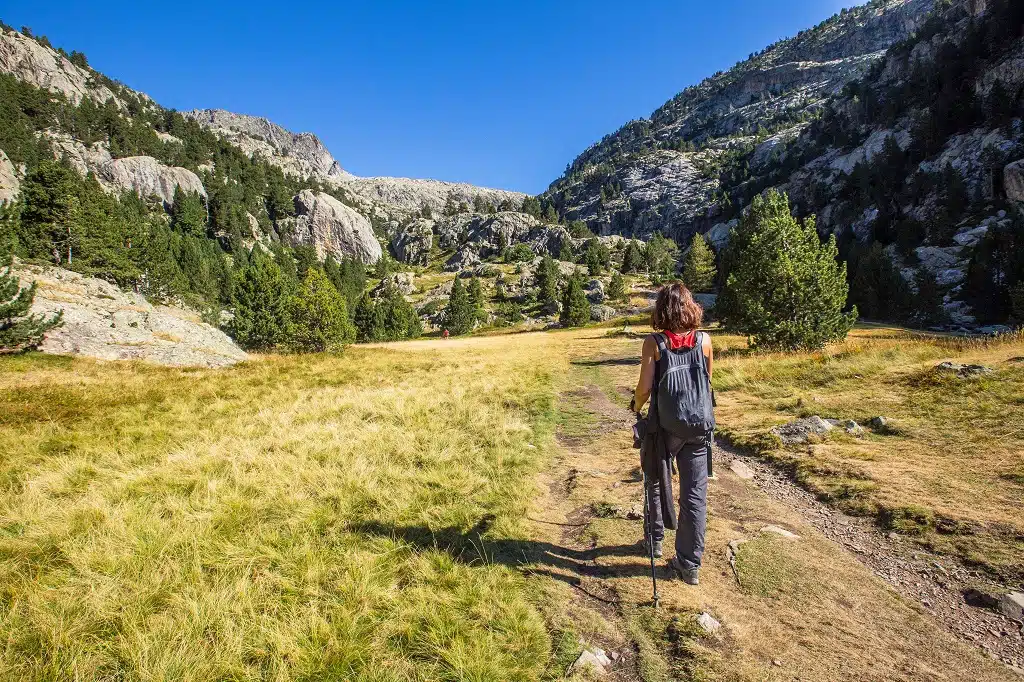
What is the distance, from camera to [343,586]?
4066 mm

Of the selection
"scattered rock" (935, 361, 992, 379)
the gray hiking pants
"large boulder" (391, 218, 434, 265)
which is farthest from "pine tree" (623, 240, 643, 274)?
the gray hiking pants

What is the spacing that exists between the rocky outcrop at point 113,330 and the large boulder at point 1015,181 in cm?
10448

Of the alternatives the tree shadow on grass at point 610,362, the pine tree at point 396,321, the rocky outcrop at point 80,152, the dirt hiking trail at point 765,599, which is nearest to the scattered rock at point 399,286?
the pine tree at point 396,321

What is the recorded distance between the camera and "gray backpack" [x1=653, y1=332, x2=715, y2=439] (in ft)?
12.9

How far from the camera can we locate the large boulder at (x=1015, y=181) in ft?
201

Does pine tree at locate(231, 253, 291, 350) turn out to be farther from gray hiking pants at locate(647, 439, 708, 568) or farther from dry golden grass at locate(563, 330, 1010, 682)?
gray hiking pants at locate(647, 439, 708, 568)

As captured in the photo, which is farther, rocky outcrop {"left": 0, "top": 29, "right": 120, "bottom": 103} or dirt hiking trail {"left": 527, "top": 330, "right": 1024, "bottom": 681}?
rocky outcrop {"left": 0, "top": 29, "right": 120, "bottom": 103}

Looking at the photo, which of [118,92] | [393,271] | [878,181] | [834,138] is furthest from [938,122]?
[118,92]

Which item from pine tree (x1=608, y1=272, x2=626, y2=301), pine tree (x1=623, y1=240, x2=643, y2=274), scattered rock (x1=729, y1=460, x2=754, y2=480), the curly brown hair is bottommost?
scattered rock (x1=729, y1=460, x2=754, y2=480)

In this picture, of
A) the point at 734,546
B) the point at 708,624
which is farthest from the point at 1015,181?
the point at 708,624

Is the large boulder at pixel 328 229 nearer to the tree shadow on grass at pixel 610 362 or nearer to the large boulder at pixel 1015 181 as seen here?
the tree shadow on grass at pixel 610 362

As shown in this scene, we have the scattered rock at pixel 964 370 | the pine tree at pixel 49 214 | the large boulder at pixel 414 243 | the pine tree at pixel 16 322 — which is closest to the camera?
the scattered rock at pixel 964 370

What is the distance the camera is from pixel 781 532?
16.7ft

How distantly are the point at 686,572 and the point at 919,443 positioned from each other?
6.38 m
